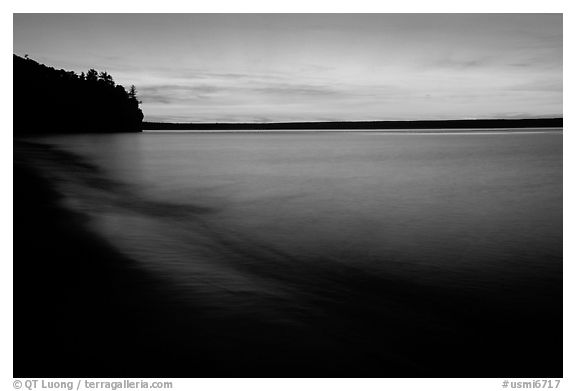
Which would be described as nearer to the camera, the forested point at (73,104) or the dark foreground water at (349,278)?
the dark foreground water at (349,278)

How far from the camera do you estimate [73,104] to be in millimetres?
80312

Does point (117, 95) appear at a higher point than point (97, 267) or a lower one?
higher

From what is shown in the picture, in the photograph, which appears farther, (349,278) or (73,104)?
(73,104)

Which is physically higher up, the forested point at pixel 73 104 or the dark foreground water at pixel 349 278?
the forested point at pixel 73 104

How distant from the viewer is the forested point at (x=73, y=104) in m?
59.5

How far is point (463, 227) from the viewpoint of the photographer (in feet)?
28.0

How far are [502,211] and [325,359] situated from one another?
8014mm

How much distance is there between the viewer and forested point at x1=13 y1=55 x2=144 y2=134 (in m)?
59.5

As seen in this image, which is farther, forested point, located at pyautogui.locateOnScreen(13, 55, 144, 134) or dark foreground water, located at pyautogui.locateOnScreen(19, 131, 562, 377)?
forested point, located at pyautogui.locateOnScreen(13, 55, 144, 134)

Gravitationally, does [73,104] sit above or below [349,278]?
above

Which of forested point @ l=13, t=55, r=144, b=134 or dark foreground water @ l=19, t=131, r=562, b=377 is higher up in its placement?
forested point @ l=13, t=55, r=144, b=134
